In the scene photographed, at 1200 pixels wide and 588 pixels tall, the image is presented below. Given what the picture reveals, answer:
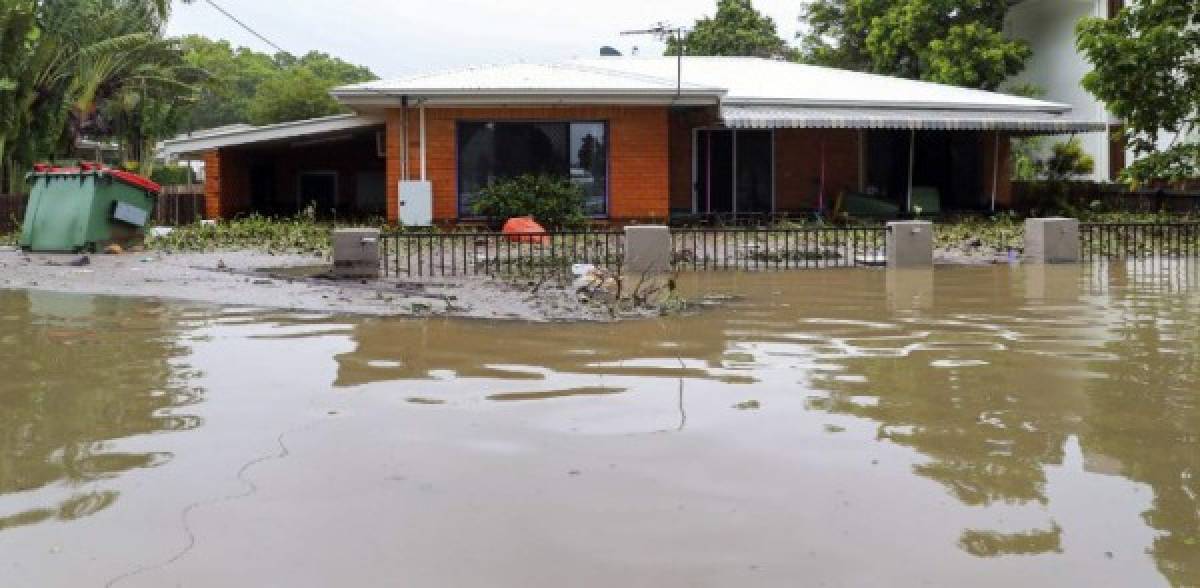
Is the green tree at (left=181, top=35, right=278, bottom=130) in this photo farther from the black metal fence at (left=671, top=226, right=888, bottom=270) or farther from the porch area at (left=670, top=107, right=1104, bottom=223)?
the black metal fence at (left=671, top=226, right=888, bottom=270)

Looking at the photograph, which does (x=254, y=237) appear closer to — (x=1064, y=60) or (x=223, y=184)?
(x=223, y=184)

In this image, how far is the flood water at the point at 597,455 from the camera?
448 centimetres

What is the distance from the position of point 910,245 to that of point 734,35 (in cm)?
3759

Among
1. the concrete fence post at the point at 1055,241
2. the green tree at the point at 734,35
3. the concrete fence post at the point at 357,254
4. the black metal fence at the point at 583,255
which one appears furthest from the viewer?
the green tree at the point at 734,35

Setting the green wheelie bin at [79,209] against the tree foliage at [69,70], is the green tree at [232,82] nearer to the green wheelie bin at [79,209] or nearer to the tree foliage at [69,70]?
the tree foliage at [69,70]

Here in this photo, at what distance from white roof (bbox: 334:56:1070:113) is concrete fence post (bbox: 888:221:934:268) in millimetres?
6305

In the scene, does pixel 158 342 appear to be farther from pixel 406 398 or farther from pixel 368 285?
pixel 368 285

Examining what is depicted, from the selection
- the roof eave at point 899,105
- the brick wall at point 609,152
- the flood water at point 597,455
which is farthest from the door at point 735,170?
the flood water at point 597,455

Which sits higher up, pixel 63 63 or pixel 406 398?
pixel 63 63

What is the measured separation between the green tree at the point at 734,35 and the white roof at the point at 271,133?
99.0 feet

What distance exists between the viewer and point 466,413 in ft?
22.9

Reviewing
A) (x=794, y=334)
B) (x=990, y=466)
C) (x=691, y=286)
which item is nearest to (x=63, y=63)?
(x=691, y=286)

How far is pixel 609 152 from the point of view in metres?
23.6

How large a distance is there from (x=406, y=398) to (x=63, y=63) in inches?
872
